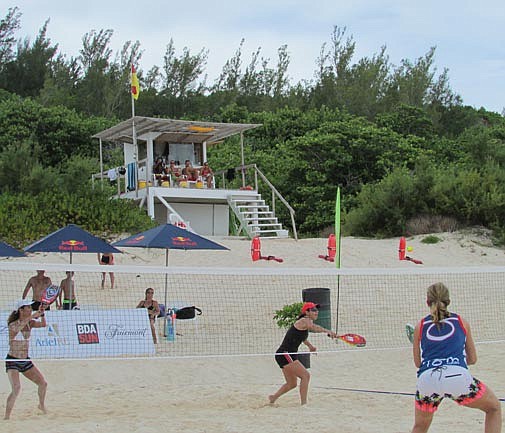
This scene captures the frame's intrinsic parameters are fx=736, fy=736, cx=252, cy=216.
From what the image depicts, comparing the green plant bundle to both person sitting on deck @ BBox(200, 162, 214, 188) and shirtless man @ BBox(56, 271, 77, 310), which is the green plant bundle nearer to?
shirtless man @ BBox(56, 271, 77, 310)

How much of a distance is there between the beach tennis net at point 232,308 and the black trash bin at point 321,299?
2cm

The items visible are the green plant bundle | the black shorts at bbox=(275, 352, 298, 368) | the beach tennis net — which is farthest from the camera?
the green plant bundle

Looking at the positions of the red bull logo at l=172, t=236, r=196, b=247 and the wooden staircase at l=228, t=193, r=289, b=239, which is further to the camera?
the wooden staircase at l=228, t=193, r=289, b=239

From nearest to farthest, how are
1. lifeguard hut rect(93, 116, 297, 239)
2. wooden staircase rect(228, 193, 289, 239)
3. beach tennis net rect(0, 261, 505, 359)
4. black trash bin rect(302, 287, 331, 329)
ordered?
beach tennis net rect(0, 261, 505, 359) → black trash bin rect(302, 287, 331, 329) → wooden staircase rect(228, 193, 289, 239) → lifeguard hut rect(93, 116, 297, 239)

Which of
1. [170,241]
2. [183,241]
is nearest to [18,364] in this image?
[170,241]

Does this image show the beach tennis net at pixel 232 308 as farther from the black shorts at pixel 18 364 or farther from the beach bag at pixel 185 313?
the black shorts at pixel 18 364

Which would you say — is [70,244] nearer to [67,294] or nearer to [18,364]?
[67,294]

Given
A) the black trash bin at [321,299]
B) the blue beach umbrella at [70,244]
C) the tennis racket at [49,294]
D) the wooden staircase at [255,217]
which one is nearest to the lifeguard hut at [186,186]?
the wooden staircase at [255,217]

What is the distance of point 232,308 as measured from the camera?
13.8m

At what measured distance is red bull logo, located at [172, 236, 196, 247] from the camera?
38.7 feet

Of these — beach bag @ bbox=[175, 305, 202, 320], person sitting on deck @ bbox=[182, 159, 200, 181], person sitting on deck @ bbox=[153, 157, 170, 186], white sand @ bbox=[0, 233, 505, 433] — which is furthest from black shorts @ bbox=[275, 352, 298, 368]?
person sitting on deck @ bbox=[182, 159, 200, 181]

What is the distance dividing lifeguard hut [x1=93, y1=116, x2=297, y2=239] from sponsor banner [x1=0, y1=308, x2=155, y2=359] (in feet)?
31.0

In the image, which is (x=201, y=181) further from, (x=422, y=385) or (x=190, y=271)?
(x=422, y=385)

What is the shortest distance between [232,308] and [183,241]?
247 cm
